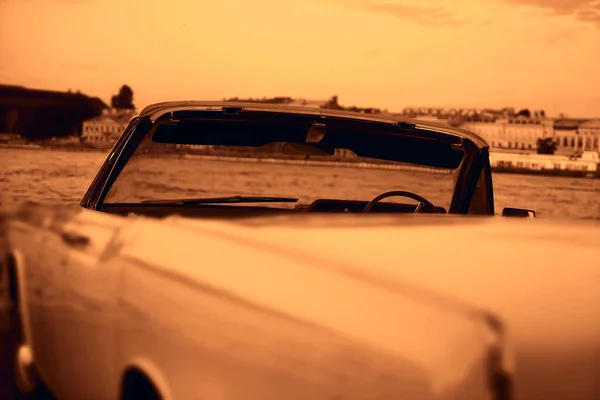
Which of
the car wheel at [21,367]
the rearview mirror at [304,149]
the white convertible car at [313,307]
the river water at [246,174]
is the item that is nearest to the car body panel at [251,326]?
the white convertible car at [313,307]

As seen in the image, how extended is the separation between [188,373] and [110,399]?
1.42 feet

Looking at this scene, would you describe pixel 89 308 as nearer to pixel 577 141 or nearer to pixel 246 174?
pixel 577 141

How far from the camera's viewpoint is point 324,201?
3348 millimetres

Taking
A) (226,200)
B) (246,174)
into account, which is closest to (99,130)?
(226,200)

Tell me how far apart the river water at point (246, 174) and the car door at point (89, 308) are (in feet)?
153

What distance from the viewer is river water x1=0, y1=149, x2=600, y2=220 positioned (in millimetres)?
61281

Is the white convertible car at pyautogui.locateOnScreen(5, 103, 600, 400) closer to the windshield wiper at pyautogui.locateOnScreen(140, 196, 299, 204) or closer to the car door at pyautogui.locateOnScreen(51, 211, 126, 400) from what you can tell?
the car door at pyautogui.locateOnScreen(51, 211, 126, 400)

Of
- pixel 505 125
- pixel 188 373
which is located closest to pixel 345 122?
pixel 188 373

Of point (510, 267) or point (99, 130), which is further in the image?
point (99, 130)

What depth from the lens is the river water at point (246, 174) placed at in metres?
61.3

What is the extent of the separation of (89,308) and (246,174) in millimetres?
107088

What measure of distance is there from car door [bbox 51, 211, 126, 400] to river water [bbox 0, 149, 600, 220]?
4654cm

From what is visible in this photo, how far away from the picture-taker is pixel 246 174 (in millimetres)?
108750

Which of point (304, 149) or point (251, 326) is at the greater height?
point (304, 149)
